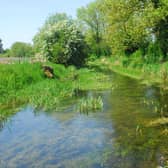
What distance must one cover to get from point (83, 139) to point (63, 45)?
34435 millimetres

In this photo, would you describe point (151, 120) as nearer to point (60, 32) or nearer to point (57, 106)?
point (57, 106)

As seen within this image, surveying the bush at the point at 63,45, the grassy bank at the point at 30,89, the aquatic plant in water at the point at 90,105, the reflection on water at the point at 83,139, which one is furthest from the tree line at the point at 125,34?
the reflection on water at the point at 83,139

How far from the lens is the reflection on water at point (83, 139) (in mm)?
10562

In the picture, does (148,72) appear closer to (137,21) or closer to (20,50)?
(137,21)

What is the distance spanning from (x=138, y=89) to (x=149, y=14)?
15671 millimetres

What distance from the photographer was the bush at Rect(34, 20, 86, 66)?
4659 centimetres

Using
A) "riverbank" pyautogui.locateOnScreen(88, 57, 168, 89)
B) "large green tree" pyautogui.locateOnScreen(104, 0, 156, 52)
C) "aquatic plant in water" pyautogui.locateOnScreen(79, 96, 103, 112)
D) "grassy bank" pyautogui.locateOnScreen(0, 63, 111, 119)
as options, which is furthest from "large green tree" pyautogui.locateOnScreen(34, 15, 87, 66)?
"aquatic plant in water" pyautogui.locateOnScreen(79, 96, 103, 112)

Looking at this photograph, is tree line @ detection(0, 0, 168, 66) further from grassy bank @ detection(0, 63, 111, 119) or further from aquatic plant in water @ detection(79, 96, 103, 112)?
aquatic plant in water @ detection(79, 96, 103, 112)

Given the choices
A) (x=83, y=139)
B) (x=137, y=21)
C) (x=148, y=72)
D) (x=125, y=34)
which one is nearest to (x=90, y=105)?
(x=83, y=139)

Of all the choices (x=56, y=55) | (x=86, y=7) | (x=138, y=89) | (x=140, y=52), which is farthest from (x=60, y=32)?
(x=86, y=7)

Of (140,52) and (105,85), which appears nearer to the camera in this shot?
(105,85)

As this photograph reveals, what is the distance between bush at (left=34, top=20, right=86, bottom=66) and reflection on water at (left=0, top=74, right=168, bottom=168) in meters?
27.7

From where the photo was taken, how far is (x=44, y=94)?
874 inches

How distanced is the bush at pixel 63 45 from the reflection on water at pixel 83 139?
27662 millimetres
